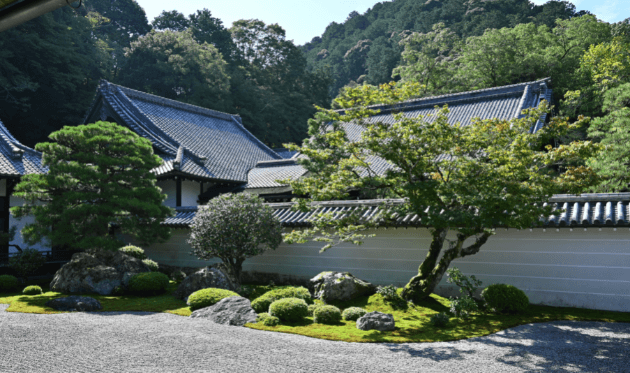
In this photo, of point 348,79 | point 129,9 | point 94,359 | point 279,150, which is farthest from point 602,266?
point 348,79

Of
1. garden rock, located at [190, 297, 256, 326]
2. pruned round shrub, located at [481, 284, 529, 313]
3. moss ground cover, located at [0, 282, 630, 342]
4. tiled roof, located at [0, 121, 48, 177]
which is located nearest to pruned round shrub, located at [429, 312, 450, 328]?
moss ground cover, located at [0, 282, 630, 342]

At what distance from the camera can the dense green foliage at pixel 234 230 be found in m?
13.5

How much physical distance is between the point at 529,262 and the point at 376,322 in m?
5.11

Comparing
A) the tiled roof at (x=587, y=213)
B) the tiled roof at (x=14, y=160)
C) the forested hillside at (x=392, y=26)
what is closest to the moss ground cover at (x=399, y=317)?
the tiled roof at (x=587, y=213)

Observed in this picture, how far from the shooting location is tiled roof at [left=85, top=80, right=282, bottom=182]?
73.2 ft

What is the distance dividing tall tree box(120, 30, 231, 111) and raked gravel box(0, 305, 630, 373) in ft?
104

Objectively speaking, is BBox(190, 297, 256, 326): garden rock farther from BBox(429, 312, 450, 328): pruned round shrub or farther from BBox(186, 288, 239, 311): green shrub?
BBox(429, 312, 450, 328): pruned round shrub

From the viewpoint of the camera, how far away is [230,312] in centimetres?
1012

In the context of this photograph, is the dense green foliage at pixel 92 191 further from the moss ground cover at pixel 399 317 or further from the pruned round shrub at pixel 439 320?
the pruned round shrub at pixel 439 320

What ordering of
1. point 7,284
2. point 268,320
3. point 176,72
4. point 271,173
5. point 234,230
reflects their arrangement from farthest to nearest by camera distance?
point 176,72
point 271,173
point 7,284
point 234,230
point 268,320

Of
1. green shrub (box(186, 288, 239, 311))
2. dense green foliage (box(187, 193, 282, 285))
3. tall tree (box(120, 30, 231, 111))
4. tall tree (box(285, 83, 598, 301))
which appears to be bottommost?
green shrub (box(186, 288, 239, 311))

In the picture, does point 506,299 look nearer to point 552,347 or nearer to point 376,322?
point 552,347

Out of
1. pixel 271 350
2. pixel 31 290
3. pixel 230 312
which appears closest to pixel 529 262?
pixel 271 350

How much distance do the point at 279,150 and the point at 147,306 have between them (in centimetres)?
2529
